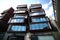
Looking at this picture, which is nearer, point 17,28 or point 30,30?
point 30,30

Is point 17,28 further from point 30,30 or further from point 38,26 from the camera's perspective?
point 38,26

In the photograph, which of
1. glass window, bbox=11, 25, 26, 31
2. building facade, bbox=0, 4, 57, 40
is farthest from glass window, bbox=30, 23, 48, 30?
glass window, bbox=11, 25, 26, 31

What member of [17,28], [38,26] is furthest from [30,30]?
[17,28]

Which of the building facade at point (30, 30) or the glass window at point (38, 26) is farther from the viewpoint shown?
the glass window at point (38, 26)

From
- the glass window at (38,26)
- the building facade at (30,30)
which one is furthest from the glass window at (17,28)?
the glass window at (38,26)

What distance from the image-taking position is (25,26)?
2230cm

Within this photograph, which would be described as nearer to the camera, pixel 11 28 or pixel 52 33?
pixel 52 33

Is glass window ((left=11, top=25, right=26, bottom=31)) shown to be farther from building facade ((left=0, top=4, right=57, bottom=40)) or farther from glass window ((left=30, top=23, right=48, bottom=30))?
glass window ((left=30, top=23, right=48, bottom=30))

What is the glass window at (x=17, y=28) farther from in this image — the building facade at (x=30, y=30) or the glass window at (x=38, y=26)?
the glass window at (x=38, y=26)

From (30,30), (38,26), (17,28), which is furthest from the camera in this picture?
(38,26)

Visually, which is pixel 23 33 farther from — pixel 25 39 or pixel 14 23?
pixel 14 23

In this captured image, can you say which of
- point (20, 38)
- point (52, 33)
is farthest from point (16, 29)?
point (52, 33)

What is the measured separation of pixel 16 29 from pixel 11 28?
2.96 ft

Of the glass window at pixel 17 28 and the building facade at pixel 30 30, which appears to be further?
the glass window at pixel 17 28
